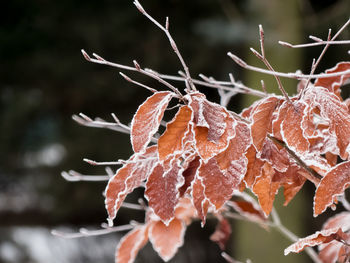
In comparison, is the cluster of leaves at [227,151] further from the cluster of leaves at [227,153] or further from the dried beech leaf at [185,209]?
the dried beech leaf at [185,209]

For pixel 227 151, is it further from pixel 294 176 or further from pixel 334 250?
pixel 334 250

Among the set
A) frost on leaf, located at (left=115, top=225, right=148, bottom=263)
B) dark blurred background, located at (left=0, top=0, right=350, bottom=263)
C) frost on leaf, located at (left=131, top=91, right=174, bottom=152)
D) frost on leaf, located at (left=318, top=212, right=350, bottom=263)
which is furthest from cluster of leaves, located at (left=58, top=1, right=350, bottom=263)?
dark blurred background, located at (left=0, top=0, right=350, bottom=263)

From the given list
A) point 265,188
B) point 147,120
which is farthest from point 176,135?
point 265,188

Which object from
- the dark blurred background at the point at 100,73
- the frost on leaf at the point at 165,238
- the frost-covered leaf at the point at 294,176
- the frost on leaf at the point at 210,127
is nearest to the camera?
the frost on leaf at the point at 210,127

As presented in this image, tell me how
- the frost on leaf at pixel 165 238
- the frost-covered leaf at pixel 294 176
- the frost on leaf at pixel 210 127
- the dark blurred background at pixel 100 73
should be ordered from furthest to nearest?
the dark blurred background at pixel 100 73
the frost on leaf at pixel 165 238
the frost-covered leaf at pixel 294 176
the frost on leaf at pixel 210 127

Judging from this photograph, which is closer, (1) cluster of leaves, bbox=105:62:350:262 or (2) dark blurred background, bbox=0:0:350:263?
(1) cluster of leaves, bbox=105:62:350:262

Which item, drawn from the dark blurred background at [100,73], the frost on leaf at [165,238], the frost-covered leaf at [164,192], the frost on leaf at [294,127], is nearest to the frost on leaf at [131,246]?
the frost on leaf at [165,238]

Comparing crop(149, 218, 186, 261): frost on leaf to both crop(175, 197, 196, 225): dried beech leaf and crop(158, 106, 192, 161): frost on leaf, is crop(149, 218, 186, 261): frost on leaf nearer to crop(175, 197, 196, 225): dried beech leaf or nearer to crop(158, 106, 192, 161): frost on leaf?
crop(175, 197, 196, 225): dried beech leaf
